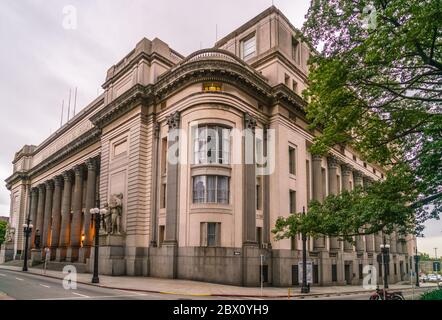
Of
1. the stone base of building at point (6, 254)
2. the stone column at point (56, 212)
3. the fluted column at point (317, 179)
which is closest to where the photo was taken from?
the fluted column at point (317, 179)

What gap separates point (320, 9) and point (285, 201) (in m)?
21.0

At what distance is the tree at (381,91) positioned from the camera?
453 inches

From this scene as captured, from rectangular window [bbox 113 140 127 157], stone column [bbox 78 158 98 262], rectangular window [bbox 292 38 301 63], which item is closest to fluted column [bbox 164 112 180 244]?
rectangular window [bbox 113 140 127 157]

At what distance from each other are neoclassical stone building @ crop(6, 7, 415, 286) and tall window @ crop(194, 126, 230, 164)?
0.09 metres

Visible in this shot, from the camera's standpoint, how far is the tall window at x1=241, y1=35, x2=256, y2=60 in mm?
38594

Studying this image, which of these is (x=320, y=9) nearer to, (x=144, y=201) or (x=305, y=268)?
(x=305, y=268)

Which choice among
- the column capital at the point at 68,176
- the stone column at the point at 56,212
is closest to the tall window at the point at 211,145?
the column capital at the point at 68,176

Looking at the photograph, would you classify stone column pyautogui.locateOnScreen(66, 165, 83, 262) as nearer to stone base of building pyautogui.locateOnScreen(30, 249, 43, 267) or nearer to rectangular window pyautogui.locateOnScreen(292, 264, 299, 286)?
stone base of building pyautogui.locateOnScreen(30, 249, 43, 267)

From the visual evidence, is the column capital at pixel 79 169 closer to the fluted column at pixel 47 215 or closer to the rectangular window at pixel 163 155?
the fluted column at pixel 47 215

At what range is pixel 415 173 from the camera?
40.2ft

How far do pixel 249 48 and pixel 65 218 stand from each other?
35.0 meters

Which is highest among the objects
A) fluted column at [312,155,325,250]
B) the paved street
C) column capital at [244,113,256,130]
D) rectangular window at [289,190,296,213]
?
column capital at [244,113,256,130]

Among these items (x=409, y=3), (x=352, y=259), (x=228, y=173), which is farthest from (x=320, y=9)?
(x=352, y=259)

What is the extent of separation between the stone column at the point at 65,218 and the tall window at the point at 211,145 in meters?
29.8
